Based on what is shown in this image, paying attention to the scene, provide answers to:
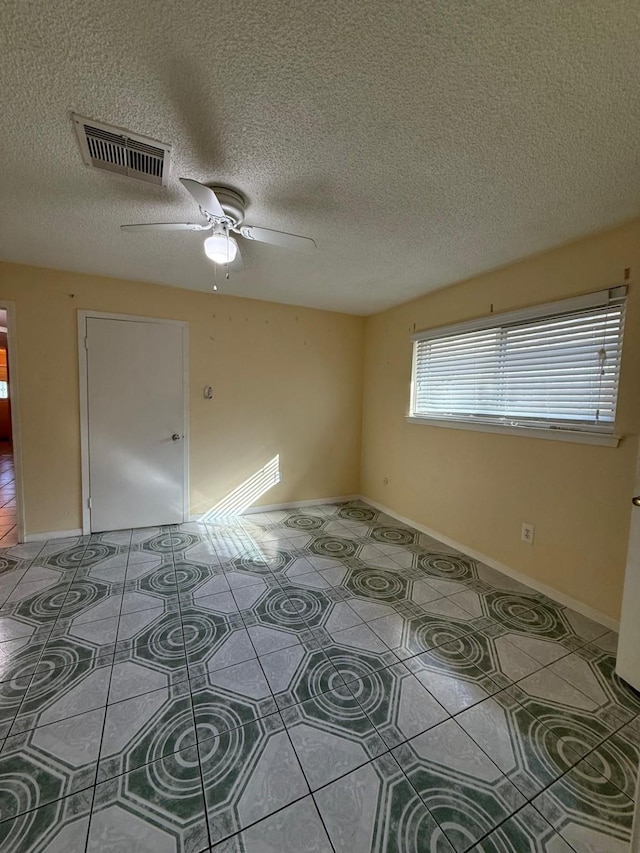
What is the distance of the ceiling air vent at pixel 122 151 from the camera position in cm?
133

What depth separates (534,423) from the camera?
2.39 meters

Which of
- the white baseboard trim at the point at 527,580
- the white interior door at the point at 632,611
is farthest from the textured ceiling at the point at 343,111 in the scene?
the white baseboard trim at the point at 527,580

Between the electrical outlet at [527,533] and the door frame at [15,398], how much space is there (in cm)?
400

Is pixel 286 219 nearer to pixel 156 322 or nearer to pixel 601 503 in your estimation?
pixel 156 322

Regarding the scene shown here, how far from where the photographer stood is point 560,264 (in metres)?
2.22

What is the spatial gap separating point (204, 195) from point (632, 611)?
265 centimetres

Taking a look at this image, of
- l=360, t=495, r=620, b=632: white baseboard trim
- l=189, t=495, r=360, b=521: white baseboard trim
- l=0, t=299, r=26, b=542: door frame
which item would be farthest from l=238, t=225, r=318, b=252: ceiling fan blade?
l=189, t=495, r=360, b=521: white baseboard trim

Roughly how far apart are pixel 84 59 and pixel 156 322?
2267 millimetres

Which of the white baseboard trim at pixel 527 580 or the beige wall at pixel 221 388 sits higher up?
the beige wall at pixel 221 388

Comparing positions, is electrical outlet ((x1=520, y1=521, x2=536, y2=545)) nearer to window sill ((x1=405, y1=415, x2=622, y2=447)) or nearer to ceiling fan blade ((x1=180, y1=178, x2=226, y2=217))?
window sill ((x1=405, y1=415, x2=622, y2=447))

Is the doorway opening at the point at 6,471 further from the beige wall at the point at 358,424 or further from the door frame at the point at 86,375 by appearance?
the door frame at the point at 86,375

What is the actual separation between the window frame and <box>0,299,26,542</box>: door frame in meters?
3.53

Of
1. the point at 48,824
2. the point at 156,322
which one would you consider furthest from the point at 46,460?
the point at 48,824

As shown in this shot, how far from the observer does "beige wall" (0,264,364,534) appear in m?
2.87
